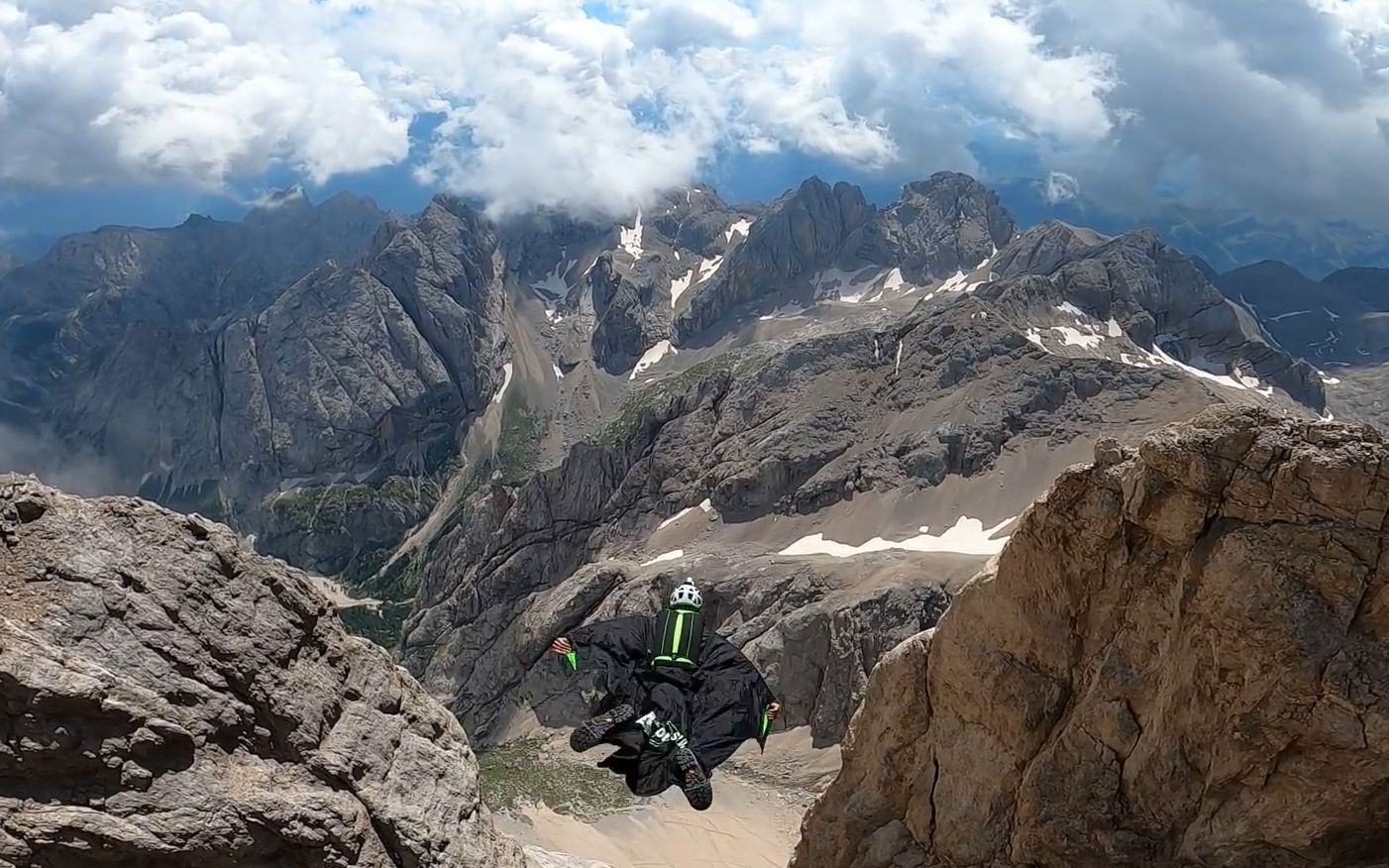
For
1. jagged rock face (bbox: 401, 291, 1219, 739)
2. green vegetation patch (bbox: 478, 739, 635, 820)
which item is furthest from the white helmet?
jagged rock face (bbox: 401, 291, 1219, 739)

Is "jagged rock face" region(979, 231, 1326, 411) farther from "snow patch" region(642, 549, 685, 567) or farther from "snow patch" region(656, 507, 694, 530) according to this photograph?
"snow patch" region(642, 549, 685, 567)

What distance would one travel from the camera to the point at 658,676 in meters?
17.3

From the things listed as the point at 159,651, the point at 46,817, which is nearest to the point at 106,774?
the point at 46,817

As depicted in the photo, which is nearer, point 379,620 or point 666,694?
point 666,694

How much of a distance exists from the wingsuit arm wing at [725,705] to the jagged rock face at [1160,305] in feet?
422

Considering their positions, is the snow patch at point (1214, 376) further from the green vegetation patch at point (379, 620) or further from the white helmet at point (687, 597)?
the white helmet at point (687, 597)

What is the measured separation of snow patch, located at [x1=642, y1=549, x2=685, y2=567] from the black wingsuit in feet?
262

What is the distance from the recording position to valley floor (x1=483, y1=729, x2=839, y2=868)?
42.1 metres

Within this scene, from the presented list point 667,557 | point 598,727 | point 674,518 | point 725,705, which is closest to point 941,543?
point 667,557

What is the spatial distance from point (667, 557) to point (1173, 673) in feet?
292

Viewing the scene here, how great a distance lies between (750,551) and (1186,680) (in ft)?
277

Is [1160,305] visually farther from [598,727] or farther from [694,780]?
[598,727]

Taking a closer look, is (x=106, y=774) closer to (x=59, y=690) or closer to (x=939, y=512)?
(x=59, y=690)

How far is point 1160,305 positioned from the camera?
158750mm
